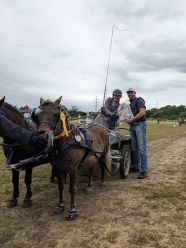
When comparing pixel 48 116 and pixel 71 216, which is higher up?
pixel 48 116

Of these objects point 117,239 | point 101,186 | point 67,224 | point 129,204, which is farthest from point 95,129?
point 117,239

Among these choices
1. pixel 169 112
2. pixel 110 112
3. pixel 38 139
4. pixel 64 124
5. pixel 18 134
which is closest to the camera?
pixel 18 134

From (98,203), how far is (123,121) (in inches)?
113

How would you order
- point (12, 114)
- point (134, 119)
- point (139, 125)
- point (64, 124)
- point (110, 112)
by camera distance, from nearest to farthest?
point (64, 124)
point (12, 114)
point (110, 112)
point (134, 119)
point (139, 125)

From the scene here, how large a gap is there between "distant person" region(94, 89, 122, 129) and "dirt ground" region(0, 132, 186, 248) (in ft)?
4.86

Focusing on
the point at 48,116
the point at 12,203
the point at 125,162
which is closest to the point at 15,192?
the point at 12,203

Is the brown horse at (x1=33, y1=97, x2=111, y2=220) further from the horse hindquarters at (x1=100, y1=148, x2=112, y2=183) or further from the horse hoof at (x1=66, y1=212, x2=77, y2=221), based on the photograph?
the horse hindquarters at (x1=100, y1=148, x2=112, y2=183)

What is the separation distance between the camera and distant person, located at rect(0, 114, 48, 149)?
424 centimetres

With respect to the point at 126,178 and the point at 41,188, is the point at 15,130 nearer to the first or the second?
the point at 41,188

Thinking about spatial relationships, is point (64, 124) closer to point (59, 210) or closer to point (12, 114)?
point (12, 114)

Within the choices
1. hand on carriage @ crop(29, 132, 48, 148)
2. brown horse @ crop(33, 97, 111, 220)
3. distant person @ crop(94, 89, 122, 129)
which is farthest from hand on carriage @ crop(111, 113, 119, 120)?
hand on carriage @ crop(29, 132, 48, 148)

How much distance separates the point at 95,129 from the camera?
7.22 m

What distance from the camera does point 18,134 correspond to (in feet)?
14.1

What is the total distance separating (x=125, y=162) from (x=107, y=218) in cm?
336
